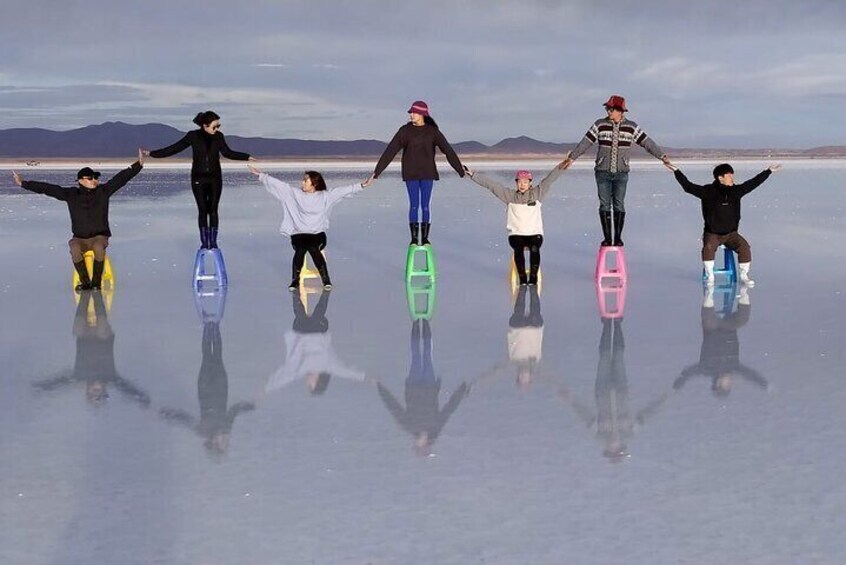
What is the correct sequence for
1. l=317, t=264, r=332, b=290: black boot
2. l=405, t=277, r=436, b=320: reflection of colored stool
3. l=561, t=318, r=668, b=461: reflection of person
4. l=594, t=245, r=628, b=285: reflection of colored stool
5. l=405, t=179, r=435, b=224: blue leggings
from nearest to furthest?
1. l=561, t=318, r=668, b=461: reflection of person
2. l=405, t=277, r=436, b=320: reflection of colored stool
3. l=317, t=264, r=332, b=290: black boot
4. l=594, t=245, r=628, b=285: reflection of colored stool
5. l=405, t=179, r=435, b=224: blue leggings

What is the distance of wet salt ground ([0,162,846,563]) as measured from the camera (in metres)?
4.29

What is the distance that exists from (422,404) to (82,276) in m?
6.53

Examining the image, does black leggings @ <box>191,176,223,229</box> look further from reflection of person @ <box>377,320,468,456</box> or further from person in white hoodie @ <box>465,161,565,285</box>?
reflection of person @ <box>377,320,468,456</box>

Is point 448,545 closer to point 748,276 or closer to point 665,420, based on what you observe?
point 665,420

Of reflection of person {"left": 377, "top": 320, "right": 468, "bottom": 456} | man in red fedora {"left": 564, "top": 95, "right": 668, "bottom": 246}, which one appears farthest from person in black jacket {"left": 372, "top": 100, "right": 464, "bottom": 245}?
reflection of person {"left": 377, "top": 320, "right": 468, "bottom": 456}

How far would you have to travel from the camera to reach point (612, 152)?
41.2 ft

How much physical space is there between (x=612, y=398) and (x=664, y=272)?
23.6 feet

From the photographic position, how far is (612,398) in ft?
21.8

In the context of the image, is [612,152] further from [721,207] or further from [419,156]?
[419,156]

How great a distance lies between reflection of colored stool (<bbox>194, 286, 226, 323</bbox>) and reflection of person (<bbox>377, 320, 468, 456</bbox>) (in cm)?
262

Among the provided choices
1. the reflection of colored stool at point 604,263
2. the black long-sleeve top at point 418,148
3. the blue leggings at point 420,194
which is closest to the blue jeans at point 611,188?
the reflection of colored stool at point 604,263

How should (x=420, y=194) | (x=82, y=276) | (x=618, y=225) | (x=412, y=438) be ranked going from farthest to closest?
(x=420, y=194), (x=618, y=225), (x=82, y=276), (x=412, y=438)

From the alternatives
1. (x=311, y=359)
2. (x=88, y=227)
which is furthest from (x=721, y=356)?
(x=88, y=227)

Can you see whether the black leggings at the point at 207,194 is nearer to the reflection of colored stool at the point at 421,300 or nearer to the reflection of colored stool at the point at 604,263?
the reflection of colored stool at the point at 421,300
